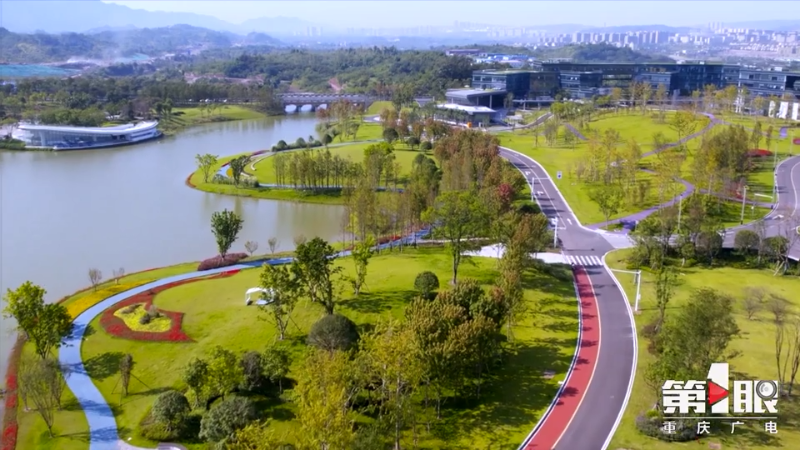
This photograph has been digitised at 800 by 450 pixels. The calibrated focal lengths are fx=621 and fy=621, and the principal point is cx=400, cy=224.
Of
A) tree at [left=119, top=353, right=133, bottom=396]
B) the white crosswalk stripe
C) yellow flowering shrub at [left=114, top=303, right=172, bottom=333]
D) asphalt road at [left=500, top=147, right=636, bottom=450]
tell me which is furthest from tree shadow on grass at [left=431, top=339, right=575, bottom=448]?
yellow flowering shrub at [left=114, top=303, right=172, bottom=333]

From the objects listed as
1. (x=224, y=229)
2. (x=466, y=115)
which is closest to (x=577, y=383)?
(x=224, y=229)

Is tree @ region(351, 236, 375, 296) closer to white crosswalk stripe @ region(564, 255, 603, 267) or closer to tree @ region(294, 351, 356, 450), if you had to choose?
tree @ region(294, 351, 356, 450)

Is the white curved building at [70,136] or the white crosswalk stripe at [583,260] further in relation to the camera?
the white curved building at [70,136]

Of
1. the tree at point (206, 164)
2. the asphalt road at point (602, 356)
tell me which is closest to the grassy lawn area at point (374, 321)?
the asphalt road at point (602, 356)

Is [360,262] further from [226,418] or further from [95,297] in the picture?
[95,297]

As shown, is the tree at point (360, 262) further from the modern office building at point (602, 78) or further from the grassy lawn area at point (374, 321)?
the modern office building at point (602, 78)
